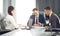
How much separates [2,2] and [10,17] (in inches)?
99.0

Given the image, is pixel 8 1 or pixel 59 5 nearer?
pixel 59 5

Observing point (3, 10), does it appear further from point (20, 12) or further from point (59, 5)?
point (59, 5)

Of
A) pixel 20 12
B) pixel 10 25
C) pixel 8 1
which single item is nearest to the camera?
pixel 10 25

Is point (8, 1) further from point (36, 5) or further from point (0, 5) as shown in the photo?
point (36, 5)

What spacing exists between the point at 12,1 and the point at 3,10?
502 millimetres

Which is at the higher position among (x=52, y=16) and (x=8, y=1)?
(x=8, y=1)

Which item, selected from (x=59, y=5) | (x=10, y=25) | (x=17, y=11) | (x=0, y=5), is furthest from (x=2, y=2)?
(x=10, y=25)

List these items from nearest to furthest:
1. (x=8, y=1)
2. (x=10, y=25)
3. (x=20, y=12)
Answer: (x=10, y=25) → (x=20, y=12) → (x=8, y=1)

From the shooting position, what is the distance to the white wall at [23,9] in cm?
585

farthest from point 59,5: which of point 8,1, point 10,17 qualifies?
point 10,17

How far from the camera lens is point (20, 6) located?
19.3 feet

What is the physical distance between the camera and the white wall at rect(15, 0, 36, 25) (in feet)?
19.2

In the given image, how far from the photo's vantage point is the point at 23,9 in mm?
5867

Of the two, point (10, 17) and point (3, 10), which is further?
point (3, 10)
